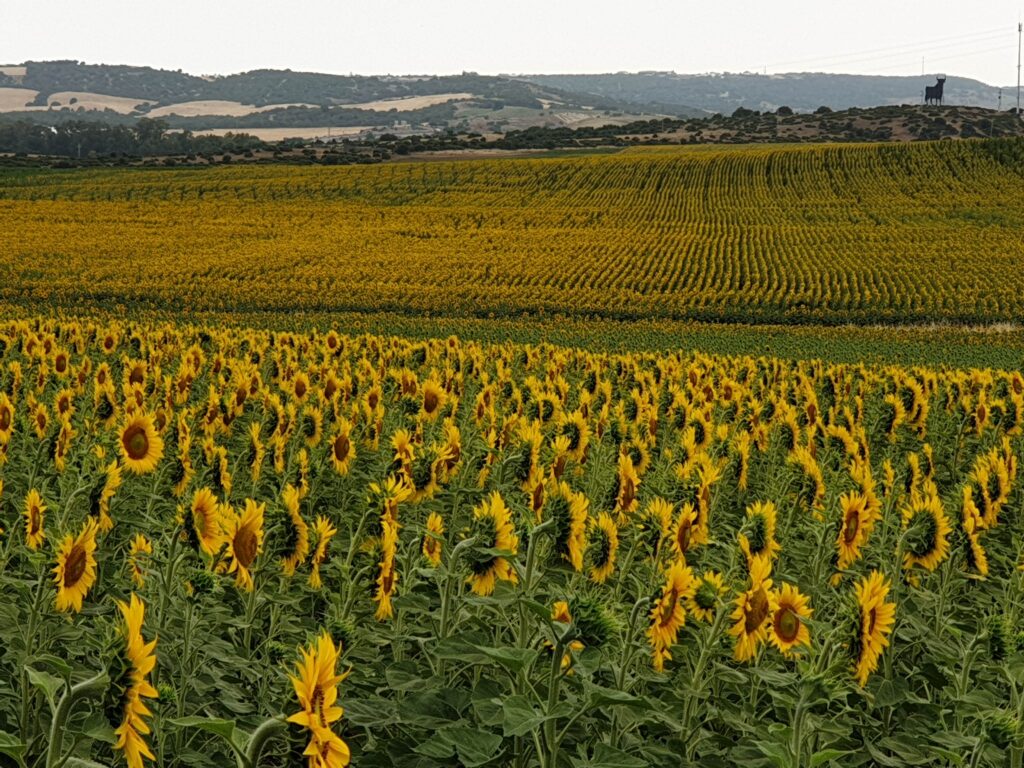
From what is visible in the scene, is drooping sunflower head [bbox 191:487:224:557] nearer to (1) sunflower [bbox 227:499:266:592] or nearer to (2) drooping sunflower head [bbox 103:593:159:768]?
(1) sunflower [bbox 227:499:266:592]

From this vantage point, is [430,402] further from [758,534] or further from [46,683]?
[46,683]

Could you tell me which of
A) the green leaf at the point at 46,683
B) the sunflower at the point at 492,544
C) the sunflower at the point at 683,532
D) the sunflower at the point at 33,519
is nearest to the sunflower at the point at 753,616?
the sunflower at the point at 683,532

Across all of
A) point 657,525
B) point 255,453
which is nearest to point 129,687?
point 657,525

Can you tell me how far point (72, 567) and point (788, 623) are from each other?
254 cm

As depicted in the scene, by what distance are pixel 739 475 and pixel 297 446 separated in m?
3.33

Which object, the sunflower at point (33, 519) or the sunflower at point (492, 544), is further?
the sunflower at point (33, 519)

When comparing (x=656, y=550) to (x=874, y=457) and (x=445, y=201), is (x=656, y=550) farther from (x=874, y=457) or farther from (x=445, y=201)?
(x=445, y=201)

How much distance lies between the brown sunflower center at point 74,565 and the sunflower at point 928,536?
11.9 ft

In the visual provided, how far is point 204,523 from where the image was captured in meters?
3.89

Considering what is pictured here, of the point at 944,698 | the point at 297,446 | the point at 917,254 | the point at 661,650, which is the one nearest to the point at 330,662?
the point at 661,650

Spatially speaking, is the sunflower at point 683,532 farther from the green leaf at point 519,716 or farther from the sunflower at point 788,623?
Answer: the green leaf at point 519,716

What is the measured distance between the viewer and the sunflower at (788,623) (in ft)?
11.2

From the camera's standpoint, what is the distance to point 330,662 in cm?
199

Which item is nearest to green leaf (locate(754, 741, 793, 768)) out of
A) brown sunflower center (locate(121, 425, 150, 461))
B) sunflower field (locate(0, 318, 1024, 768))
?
sunflower field (locate(0, 318, 1024, 768))
